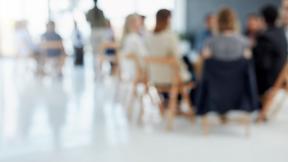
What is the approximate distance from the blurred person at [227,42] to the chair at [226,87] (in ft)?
0.32

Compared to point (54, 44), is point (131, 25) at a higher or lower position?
higher

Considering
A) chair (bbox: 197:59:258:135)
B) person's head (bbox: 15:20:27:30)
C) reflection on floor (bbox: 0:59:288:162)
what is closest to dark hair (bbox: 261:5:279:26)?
chair (bbox: 197:59:258:135)

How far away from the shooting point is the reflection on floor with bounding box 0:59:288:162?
8.81ft

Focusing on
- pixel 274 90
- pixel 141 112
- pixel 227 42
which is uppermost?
pixel 227 42

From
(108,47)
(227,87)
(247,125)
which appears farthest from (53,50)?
(247,125)

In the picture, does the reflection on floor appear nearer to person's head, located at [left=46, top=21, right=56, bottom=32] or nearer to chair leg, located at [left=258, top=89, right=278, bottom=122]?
chair leg, located at [left=258, top=89, right=278, bottom=122]

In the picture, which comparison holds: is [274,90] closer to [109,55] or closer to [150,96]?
[150,96]

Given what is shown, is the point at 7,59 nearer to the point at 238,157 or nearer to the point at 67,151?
the point at 67,151

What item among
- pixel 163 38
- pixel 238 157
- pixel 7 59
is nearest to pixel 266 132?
pixel 238 157

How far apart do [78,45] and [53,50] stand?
900 millimetres

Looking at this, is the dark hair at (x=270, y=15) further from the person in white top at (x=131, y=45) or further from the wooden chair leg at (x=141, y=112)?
the wooden chair leg at (x=141, y=112)

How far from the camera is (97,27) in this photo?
3270mm

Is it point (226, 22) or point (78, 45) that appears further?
point (78, 45)

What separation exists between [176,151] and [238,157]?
45 cm
